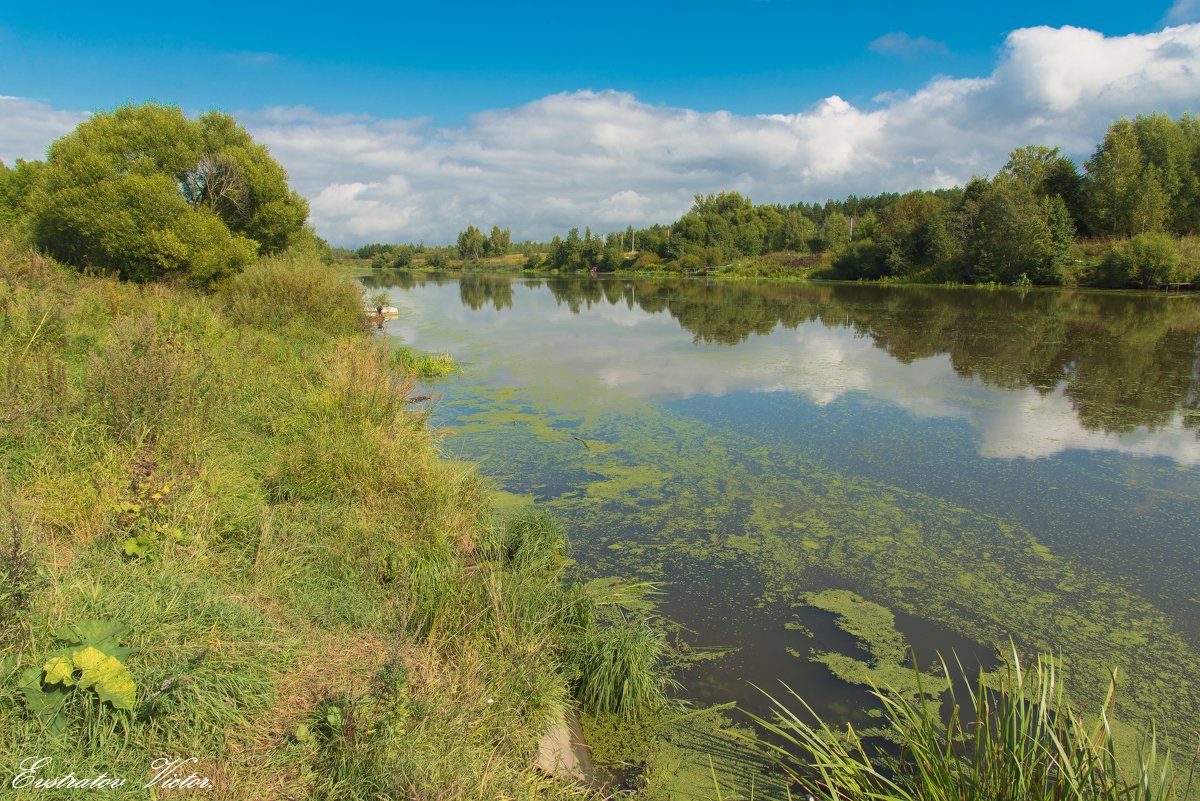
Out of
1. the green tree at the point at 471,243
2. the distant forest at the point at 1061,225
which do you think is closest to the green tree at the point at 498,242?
the green tree at the point at 471,243

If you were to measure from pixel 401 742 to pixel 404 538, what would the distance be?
206cm

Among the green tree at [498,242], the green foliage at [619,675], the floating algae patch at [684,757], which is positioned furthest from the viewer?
the green tree at [498,242]

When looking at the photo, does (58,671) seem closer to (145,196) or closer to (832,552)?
(832,552)

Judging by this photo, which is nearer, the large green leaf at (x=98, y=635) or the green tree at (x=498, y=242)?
the large green leaf at (x=98, y=635)

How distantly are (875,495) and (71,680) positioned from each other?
5.90m

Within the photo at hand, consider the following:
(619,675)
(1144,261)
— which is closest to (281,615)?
(619,675)

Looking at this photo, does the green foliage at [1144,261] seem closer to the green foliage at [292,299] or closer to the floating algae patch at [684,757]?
the green foliage at [292,299]

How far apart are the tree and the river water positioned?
20.1ft

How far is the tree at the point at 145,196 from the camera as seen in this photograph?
12.0 m

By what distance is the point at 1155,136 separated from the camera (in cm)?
3566

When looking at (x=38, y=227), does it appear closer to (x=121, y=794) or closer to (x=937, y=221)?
(x=121, y=794)

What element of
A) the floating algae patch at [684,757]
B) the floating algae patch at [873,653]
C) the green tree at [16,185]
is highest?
the green tree at [16,185]

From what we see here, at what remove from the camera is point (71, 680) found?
79.5 inches
